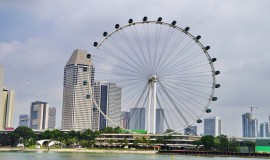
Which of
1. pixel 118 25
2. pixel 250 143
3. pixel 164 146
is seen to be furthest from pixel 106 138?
pixel 118 25

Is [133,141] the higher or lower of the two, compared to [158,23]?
lower

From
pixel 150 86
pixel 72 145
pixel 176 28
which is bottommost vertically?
pixel 72 145

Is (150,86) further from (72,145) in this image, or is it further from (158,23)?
(72,145)

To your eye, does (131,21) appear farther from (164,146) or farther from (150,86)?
(164,146)

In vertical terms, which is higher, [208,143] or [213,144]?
[208,143]

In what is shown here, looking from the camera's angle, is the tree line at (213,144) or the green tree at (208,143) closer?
the green tree at (208,143)

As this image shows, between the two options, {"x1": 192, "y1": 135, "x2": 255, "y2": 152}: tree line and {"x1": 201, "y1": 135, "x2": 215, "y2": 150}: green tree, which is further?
{"x1": 192, "y1": 135, "x2": 255, "y2": 152}: tree line

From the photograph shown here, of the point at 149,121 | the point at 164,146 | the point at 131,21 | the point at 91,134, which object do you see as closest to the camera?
the point at 131,21

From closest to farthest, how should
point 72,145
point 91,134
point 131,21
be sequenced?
1. point 131,21
2. point 72,145
3. point 91,134

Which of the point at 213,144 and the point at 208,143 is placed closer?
the point at 208,143

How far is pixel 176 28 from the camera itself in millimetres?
85812

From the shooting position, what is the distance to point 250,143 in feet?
653

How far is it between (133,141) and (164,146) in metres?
11.3

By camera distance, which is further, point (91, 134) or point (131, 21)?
point (91, 134)
